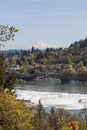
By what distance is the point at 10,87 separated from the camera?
1023 centimetres

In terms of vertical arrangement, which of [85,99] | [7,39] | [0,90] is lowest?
[85,99]

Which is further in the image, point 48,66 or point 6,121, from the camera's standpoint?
point 48,66

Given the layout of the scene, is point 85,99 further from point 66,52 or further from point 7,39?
point 66,52

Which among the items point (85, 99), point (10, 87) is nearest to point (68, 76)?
point (85, 99)

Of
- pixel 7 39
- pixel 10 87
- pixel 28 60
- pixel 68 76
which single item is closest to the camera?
pixel 7 39

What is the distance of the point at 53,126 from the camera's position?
17.8 metres

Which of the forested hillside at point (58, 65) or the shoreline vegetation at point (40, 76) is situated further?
the forested hillside at point (58, 65)

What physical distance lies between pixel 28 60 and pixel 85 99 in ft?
259

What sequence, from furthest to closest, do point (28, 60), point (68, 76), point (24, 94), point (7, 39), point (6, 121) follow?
point (28, 60), point (68, 76), point (24, 94), point (6, 121), point (7, 39)

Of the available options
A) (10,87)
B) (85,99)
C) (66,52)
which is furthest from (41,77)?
(10,87)

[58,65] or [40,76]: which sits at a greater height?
[58,65]

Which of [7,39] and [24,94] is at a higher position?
[7,39]

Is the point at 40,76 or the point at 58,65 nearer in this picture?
the point at 40,76

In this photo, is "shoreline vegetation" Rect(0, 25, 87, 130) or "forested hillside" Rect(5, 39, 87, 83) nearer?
"shoreline vegetation" Rect(0, 25, 87, 130)
